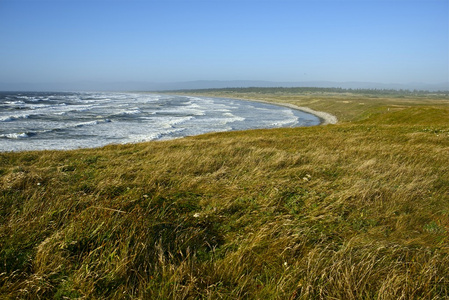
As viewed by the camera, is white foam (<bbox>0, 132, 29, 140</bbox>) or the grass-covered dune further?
white foam (<bbox>0, 132, 29, 140</bbox>)

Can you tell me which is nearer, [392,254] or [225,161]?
[392,254]

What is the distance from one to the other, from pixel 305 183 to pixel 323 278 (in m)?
3.89

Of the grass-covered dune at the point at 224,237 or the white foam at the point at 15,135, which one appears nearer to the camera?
the grass-covered dune at the point at 224,237

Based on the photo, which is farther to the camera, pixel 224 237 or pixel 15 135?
pixel 15 135

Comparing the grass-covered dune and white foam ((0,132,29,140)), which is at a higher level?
the grass-covered dune

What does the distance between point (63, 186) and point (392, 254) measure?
6413 millimetres

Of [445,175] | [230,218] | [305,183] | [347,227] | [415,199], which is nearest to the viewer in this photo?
[347,227]

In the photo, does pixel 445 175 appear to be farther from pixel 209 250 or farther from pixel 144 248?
pixel 144 248

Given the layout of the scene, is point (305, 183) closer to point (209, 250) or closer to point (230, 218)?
point (230, 218)

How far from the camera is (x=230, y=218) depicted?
4.83 metres

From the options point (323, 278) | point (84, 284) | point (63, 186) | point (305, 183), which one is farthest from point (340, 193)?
point (63, 186)

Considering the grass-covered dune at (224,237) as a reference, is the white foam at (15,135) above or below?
below

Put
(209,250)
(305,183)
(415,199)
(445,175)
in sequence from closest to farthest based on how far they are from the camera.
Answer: (209,250) → (415,199) → (305,183) → (445,175)

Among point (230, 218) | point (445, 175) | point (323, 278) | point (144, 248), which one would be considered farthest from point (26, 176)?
point (445, 175)
